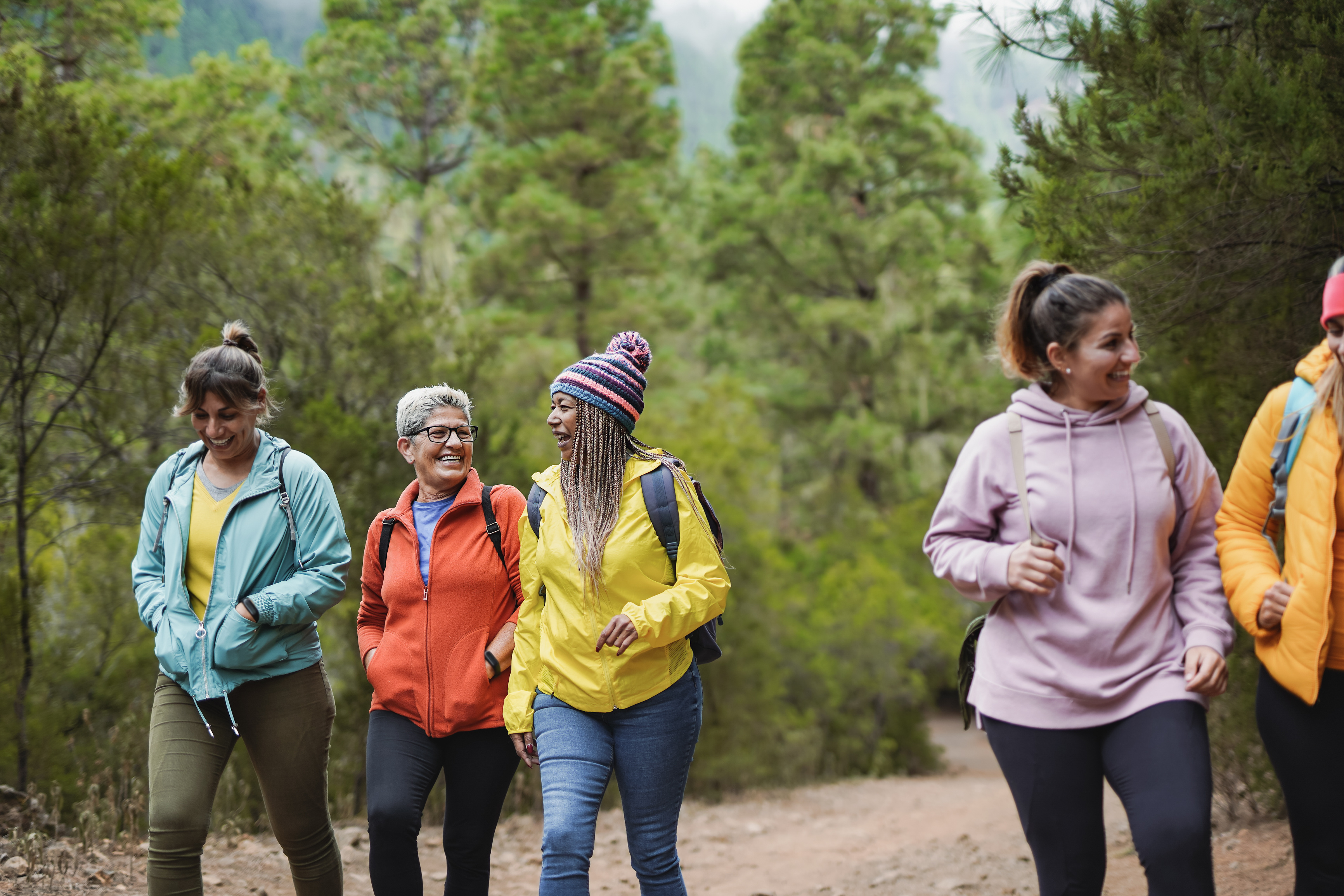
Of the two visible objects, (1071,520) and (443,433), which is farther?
(443,433)

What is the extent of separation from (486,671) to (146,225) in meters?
6.30

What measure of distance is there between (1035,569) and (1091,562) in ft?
0.53

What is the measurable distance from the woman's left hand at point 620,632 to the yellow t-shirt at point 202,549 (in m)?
1.34

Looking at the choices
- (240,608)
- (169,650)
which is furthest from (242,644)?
(169,650)

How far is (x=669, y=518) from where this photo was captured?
3.01 m

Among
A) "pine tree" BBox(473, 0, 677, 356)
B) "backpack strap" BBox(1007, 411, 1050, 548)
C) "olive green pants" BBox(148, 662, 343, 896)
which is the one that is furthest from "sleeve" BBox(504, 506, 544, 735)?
"pine tree" BBox(473, 0, 677, 356)

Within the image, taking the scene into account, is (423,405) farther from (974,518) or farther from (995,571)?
(995,571)

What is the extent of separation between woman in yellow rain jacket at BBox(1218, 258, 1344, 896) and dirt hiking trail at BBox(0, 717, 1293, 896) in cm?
302

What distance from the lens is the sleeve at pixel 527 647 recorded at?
3098 mm

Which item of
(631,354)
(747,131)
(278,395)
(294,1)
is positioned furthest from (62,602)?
(294,1)

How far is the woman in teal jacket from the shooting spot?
3.15 meters

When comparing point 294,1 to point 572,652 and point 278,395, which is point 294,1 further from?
point 572,652

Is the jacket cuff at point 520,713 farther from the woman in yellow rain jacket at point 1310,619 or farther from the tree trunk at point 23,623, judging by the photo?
the tree trunk at point 23,623

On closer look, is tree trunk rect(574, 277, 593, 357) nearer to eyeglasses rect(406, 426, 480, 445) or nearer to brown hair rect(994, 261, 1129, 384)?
eyeglasses rect(406, 426, 480, 445)
